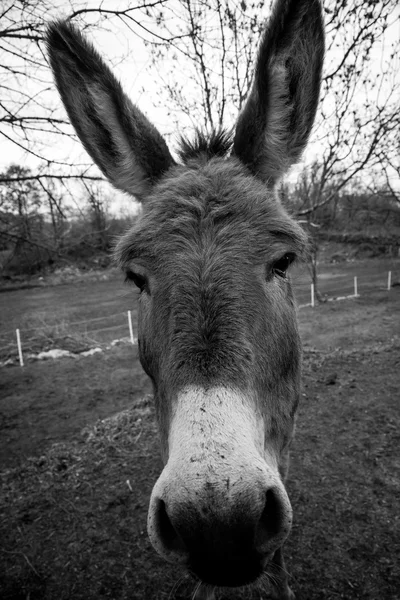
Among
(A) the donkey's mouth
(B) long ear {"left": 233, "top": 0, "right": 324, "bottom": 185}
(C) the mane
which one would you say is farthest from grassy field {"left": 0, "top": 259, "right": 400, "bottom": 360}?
(A) the donkey's mouth

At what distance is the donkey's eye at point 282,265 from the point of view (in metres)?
2.15

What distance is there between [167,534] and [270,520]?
468 millimetres

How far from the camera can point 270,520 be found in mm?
1381

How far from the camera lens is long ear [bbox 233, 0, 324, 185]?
222 cm

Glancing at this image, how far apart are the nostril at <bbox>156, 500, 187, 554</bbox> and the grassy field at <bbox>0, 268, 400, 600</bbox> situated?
108 inches

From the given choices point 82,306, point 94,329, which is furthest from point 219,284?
point 82,306

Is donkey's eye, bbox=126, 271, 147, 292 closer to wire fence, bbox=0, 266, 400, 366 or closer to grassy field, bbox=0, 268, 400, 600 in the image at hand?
grassy field, bbox=0, 268, 400, 600

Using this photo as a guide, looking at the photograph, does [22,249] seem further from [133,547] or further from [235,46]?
[235,46]

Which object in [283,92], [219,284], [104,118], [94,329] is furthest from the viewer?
[94,329]

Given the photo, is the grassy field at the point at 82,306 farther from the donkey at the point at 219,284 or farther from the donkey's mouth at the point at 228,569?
the donkey's mouth at the point at 228,569

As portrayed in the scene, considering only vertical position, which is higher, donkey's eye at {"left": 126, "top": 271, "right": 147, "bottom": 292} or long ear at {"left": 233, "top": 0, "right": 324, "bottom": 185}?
long ear at {"left": 233, "top": 0, "right": 324, "bottom": 185}

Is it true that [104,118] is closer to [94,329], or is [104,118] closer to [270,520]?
[270,520]

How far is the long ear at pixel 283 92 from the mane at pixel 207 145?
0.23 meters

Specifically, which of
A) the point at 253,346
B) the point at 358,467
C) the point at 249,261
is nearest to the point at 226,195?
the point at 249,261
